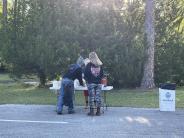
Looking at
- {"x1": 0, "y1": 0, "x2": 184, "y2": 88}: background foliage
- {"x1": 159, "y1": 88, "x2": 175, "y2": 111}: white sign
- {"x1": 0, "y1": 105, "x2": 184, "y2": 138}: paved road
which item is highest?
{"x1": 0, "y1": 0, "x2": 184, "y2": 88}: background foliage

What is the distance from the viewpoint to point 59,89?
15.1 metres

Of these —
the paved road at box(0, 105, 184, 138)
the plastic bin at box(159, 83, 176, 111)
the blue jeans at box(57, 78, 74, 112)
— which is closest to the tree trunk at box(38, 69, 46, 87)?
the paved road at box(0, 105, 184, 138)

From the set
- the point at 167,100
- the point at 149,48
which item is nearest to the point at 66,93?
the point at 167,100

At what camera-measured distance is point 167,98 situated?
590 inches

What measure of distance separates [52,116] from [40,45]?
32.0 feet

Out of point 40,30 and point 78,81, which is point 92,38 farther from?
point 78,81

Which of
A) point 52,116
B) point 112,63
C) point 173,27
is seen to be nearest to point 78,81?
point 52,116

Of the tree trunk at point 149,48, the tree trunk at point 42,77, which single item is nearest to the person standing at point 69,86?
the tree trunk at point 149,48

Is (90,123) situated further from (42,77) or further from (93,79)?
(42,77)

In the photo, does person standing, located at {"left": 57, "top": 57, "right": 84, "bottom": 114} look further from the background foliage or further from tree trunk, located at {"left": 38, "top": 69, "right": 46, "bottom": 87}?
tree trunk, located at {"left": 38, "top": 69, "right": 46, "bottom": 87}

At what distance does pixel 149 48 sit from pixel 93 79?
399 inches

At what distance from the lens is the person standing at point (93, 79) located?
14.0m

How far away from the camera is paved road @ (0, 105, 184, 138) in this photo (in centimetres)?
1096

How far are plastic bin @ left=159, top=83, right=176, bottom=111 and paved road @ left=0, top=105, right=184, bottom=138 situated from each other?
24cm
